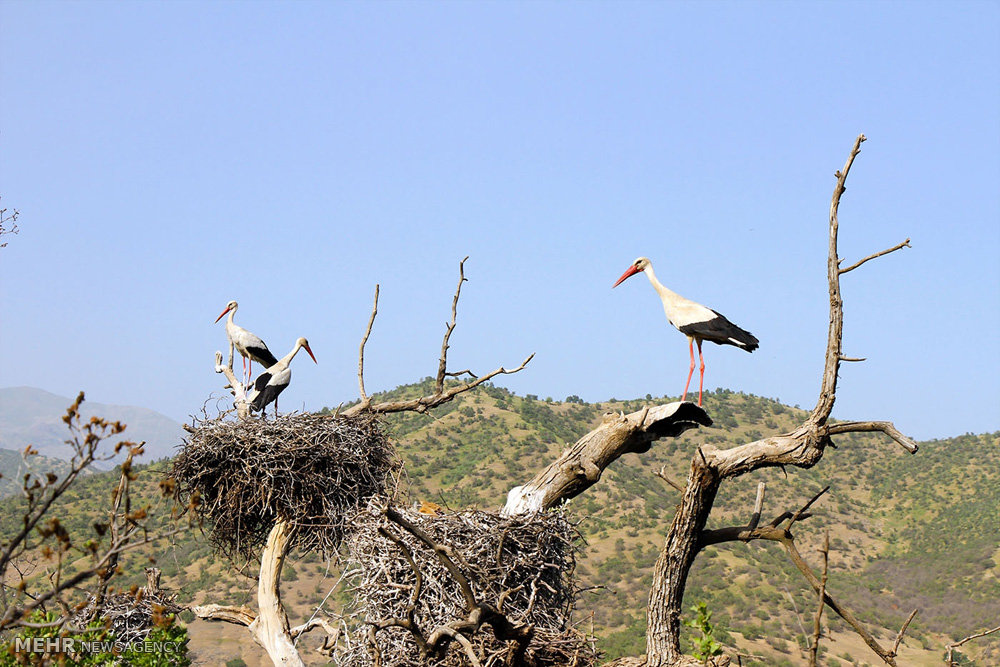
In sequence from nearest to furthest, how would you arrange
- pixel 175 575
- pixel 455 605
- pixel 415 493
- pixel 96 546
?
pixel 96 546
pixel 455 605
pixel 175 575
pixel 415 493

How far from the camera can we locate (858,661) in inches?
936

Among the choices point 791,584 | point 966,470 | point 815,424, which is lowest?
point 791,584

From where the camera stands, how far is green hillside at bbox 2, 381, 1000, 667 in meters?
24.5

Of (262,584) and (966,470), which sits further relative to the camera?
(966,470)

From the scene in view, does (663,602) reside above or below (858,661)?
above

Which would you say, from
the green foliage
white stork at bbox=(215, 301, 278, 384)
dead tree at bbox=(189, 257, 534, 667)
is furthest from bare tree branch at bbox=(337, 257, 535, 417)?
the green foliage

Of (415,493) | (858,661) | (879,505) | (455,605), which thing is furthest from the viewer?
(879,505)

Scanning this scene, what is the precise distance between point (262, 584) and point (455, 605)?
128 inches

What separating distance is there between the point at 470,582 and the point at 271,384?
523cm

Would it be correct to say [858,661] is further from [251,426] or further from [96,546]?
[96,546]

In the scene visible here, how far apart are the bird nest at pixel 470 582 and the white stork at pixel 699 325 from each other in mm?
2207

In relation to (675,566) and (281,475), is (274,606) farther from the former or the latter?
(675,566)

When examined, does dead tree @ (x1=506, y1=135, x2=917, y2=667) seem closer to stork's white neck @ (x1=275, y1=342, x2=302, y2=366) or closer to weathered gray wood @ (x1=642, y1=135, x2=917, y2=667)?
weathered gray wood @ (x1=642, y1=135, x2=917, y2=667)

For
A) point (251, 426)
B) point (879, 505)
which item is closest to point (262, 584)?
point (251, 426)
